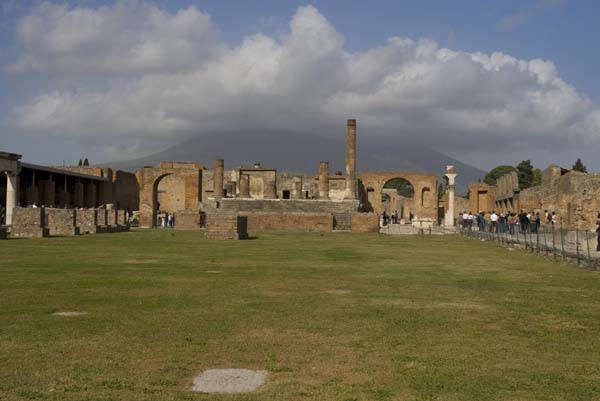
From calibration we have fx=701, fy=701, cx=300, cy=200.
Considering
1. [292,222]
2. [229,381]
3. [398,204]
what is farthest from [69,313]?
[398,204]

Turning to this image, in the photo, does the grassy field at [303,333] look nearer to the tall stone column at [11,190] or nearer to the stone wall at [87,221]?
the stone wall at [87,221]

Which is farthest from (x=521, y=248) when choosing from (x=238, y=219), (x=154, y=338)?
(x=154, y=338)

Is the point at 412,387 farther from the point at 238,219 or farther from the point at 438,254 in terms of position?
the point at 238,219

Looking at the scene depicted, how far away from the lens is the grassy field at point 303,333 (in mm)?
5008

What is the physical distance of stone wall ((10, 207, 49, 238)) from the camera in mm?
Answer: 27406

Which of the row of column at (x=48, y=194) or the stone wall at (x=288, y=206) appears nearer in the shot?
the row of column at (x=48, y=194)

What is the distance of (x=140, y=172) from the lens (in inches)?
2158

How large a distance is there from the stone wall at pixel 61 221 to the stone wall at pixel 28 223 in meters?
1.78

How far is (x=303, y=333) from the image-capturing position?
7000mm

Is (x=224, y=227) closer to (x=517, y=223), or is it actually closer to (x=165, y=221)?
(x=517, y=223)

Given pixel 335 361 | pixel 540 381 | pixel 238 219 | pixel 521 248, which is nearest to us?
pixel 540 381

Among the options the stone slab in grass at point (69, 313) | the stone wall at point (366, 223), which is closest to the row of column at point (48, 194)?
the stone wall at point (366, 223)

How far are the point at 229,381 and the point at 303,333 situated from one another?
199 centimetres

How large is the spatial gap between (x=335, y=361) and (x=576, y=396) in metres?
1.87
